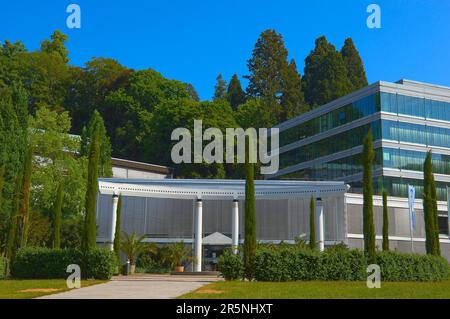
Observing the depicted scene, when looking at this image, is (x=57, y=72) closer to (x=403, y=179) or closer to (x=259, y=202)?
(x=259, y=202)

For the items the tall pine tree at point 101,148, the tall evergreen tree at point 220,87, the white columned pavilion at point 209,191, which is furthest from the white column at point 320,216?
the tall evergreen tree at point 220,87

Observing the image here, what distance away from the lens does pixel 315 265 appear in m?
27.4

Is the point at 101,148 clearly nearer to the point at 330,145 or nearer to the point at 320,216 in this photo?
the point at 320,216

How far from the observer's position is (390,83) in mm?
65438

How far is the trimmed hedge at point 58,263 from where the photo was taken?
92.6 feet

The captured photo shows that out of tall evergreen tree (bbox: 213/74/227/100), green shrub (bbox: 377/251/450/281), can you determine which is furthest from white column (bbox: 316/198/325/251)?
tall evergreen tree (bbox: 213/74/227/100)

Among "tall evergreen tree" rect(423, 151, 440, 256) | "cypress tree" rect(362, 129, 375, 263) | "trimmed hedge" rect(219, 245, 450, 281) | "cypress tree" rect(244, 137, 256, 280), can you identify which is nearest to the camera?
"trimmed hedge" rect(219, 245, 450, 281)

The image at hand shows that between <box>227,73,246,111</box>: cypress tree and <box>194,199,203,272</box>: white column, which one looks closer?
<box>194,199,203,272</box>: white column

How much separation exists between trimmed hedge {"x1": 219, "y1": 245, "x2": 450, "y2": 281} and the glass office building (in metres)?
34.5

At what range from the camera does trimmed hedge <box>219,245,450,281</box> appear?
2717 cm

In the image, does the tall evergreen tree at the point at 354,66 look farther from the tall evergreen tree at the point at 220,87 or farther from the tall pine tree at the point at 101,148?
the tall pine tree at the point at 101,148

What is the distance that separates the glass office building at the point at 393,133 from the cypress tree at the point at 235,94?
36.1 metres

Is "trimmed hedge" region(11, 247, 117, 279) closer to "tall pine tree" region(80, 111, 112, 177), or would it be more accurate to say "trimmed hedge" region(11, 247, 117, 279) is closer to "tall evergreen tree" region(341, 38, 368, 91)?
"tall pine tree" region(80, 111, 112, 177)
